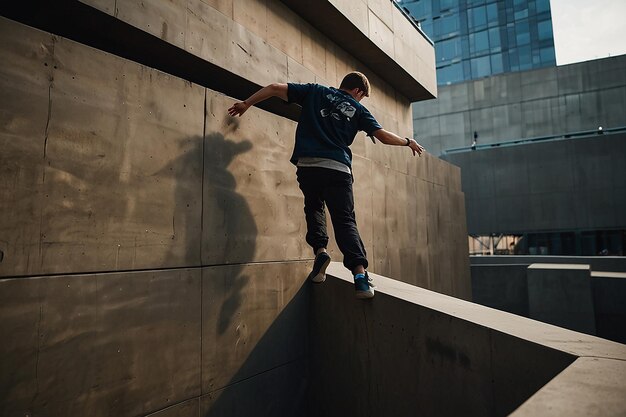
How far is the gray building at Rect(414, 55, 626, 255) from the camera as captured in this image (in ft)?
67.2

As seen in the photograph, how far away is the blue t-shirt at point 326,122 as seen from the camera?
352cm

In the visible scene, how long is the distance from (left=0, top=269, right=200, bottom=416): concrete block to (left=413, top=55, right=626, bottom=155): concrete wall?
31.0m

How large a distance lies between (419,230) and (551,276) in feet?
22.5

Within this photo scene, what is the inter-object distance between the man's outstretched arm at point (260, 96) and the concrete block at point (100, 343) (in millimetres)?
1540

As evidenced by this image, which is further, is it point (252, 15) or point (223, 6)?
point (252, 15)

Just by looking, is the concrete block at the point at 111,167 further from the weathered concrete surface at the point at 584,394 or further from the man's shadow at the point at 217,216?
the weathered concrete surface at the point at 584,394

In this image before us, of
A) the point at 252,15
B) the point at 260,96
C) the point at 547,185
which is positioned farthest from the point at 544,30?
the point at 260,96

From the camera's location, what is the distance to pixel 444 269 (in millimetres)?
9227

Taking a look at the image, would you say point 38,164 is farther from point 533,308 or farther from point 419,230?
point 533,308

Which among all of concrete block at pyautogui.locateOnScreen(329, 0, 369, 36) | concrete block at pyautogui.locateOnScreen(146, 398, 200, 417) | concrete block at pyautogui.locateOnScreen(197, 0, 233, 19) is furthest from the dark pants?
concrete block at pyautogui.locateOnScreen(329, 0, 369, 36)

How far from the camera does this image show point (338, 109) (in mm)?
3635

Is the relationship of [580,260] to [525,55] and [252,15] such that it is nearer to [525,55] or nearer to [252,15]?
[252,15]

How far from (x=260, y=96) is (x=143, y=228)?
1573 millimetres

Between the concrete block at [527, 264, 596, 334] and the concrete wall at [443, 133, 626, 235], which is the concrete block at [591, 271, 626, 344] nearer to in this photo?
the concrete block at [527, 264, 596, 334]
